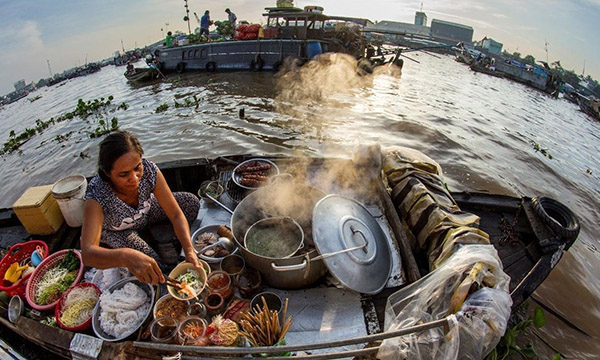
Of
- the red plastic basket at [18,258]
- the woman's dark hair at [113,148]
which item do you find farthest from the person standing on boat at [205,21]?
the woman's dark hair at [113,148]

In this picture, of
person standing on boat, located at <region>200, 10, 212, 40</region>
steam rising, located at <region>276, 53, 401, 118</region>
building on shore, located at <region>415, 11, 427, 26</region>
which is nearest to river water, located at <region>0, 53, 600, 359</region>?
steam rising, located at <region>276, 53, 401, 118</region>

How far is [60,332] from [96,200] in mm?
1202

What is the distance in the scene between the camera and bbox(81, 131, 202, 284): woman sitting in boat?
2.52m

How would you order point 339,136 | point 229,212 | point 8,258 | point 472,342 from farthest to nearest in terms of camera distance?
point 339,136 < point 229,212 < point 8,258 < point 472,342

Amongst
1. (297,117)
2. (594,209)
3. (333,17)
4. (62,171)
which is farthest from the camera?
(333,17)

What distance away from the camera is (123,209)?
3.18 meters

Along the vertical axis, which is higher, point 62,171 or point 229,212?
point 229,212

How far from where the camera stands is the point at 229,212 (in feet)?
14.0

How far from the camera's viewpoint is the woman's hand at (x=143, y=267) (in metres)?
2.47

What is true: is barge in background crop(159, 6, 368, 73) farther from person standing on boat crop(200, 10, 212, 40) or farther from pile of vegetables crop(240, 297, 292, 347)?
pile of vegetables crop(240, 297, 292, 347)

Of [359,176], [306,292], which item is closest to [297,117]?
[359,176]

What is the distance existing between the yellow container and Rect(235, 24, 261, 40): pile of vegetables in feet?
65.3

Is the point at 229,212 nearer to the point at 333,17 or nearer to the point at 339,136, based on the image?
the point at 339,136

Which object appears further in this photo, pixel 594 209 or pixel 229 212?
pixel 594 209
